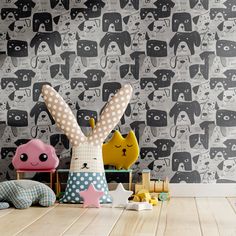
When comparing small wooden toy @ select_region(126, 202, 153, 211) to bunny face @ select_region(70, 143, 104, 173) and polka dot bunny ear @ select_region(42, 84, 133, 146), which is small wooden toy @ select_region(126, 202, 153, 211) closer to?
bunny face @ select_region(70, 143, 104, 173)

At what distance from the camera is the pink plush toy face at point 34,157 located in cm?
447

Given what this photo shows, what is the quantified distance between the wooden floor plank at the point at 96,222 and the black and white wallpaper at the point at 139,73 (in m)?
0.91

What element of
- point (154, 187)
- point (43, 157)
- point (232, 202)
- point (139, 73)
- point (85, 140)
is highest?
point (139, 73)

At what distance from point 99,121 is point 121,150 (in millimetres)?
343

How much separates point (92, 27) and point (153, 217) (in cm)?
172

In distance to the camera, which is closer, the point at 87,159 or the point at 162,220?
the point at 162,220

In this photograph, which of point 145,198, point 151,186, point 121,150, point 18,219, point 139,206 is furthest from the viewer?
point 121,150

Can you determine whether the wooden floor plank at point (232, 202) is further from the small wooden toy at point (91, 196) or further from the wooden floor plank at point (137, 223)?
the small wooden toy at point (91, 196)

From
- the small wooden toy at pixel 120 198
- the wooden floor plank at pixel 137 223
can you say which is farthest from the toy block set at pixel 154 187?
the wooden floor plank at pixel 137 223

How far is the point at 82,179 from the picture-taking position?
4195 millimetres

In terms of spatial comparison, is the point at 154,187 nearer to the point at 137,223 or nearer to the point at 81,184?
the point at 81,184

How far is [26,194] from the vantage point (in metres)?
4.04

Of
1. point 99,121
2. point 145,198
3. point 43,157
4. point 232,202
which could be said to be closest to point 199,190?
point 232,202

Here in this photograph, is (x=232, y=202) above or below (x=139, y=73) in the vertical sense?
below
